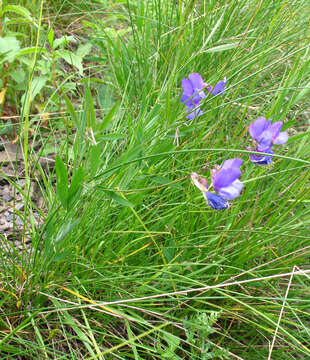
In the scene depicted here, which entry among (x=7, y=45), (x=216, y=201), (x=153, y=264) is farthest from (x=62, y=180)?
(x=7, y=45)

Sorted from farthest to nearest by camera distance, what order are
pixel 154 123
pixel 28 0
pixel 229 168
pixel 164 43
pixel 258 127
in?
pixel 28 0 < pixel 164 43 < pixel 154 123 < pixel 258 127 < pixel 229 168

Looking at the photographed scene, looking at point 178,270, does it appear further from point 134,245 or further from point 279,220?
point 279,220

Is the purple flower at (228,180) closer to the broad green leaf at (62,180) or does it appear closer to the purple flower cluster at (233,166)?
the purple flower cluster at (233,166)


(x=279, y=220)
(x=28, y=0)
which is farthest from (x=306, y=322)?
(x=28, y=0)

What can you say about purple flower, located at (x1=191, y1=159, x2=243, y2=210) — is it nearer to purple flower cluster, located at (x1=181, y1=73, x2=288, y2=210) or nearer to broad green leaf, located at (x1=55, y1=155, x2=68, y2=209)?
purple flower cluster, located at (x1=181, y1=73, x2=288, y2=210)

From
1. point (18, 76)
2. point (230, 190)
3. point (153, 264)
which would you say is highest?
point (230, 190)

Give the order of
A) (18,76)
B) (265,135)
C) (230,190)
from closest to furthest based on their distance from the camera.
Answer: (230,190) < (265,135) < (18,76)

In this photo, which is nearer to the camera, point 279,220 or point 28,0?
point 279,220

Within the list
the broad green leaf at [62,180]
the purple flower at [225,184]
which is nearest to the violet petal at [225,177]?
the purple flower at [225,184]

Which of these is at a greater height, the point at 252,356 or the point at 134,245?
the point at 134,245

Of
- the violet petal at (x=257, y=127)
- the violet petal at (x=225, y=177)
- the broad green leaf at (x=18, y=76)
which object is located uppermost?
the violet petal at (x=257, y=127)

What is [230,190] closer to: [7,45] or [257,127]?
[257,127]
